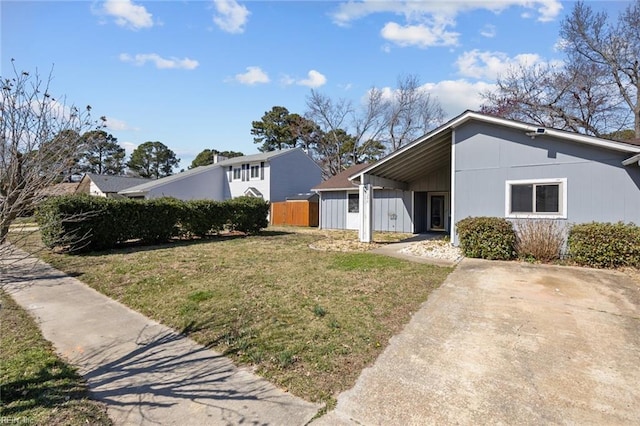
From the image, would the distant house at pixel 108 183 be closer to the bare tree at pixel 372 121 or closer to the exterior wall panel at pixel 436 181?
the bare tree at pixel 372 121

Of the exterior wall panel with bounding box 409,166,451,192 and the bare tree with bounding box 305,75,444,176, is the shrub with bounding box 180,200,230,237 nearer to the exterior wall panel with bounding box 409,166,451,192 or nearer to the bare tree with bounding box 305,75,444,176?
the exterior wall panel with bounding box 409,166,451,192

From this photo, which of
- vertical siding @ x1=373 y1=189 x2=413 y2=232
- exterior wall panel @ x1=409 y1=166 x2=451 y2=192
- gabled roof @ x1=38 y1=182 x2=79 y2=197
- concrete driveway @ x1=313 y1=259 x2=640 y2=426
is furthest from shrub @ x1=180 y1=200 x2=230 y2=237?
concrete driveway @ x1=313 y1=259 x2=640 y2=426

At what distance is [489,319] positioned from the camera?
4676 mm

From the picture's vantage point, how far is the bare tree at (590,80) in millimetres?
19344

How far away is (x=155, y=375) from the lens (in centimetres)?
312

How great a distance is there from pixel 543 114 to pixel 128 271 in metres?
25.3

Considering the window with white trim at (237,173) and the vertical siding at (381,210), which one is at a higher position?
the window with white trim at (237,173)

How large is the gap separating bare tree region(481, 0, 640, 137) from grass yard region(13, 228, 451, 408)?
18945mm

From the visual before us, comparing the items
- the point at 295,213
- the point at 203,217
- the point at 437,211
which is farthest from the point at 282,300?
the point at 295,213

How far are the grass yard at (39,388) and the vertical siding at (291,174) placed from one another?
75.0ft

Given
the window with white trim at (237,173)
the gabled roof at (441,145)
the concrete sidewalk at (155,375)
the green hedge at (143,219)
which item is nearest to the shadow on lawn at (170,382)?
the concrete sidewalk at (155,375)

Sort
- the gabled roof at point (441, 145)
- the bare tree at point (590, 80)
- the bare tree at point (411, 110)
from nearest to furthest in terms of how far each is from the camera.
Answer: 1. the gabled roof at point (441, 145)
2. the bare tree at point (590, 80)
3. the bare tree at point (411, 110)

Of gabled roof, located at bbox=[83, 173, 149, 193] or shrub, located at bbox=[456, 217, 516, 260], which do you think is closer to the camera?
shrub, located at bbox=[456, 217, 516, 260]

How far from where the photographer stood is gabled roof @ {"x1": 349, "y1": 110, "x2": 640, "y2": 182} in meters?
8.16
